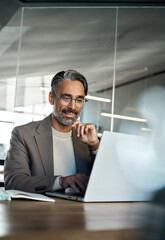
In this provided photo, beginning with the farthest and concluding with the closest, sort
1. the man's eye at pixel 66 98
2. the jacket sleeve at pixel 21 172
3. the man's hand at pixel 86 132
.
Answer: the man's eye at pixel 66 98
the man's hand at pixel 86 132
the jacket sleeve at pixel 21 172

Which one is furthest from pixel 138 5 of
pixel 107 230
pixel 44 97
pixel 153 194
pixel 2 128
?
pixel 153 194

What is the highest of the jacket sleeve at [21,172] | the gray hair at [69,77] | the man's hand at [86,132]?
the gray hair at [69,77]

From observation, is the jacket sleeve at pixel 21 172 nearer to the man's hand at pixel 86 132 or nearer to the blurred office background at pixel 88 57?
the man's hand at pixel 86 132

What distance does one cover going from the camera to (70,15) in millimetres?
5414

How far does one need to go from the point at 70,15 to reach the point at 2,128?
196cm

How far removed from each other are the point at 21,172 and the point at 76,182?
0.38 metres

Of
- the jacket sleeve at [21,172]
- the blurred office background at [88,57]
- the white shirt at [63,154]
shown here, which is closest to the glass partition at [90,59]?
the blurred office background at [88,57]

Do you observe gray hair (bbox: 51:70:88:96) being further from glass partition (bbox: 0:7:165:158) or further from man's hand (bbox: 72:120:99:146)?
glass partition (bbox: 0:7:165:158)

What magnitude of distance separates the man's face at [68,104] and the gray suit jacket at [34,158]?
0.47 ft

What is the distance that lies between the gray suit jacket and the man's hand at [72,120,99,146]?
Answer: 0.19m

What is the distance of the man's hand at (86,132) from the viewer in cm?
212

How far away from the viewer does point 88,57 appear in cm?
529

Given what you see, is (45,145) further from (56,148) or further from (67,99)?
(67,99)

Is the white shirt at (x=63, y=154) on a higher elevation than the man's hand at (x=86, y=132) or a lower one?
lower
